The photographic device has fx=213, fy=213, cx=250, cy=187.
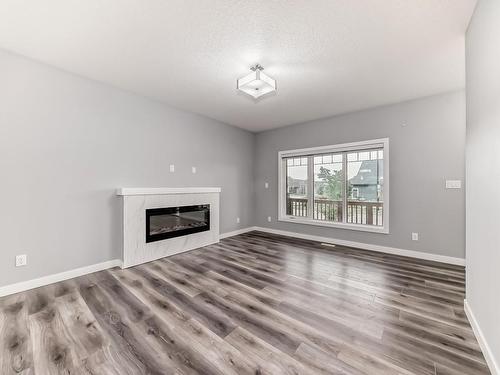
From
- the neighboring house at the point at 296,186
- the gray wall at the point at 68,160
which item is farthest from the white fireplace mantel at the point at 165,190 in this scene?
Answer: the neighboring house at the point at 296,186

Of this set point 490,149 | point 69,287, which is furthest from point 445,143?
point 69,287

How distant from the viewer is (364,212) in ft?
13.7

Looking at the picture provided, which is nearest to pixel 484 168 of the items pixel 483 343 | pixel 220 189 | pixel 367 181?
pixel 483 343

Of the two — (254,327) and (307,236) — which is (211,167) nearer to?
(307,236)

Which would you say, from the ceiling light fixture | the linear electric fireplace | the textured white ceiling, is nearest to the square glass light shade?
the ceiling light fixture

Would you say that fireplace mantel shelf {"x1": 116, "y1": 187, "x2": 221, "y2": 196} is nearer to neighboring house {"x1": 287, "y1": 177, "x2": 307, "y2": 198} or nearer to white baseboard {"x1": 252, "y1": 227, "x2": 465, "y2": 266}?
neighboring house {"x1": 287, "y1": 177, "x2": 307, "y2": 198}

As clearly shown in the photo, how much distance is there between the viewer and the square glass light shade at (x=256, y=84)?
2.44 m

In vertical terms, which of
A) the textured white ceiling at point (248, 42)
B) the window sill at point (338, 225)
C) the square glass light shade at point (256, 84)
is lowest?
the window sill at point (338, 225)

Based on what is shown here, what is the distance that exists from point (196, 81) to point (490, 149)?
3.08 m

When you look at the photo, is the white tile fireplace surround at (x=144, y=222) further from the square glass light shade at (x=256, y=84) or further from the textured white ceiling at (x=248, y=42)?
the square glass light shade at (x=256, y=84)

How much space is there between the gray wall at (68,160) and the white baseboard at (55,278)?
0.06 meters

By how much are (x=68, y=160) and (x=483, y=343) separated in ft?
14.4

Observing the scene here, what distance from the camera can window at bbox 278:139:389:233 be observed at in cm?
395

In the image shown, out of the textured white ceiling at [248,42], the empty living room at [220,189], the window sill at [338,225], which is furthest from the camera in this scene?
the window sill at [338,225]
